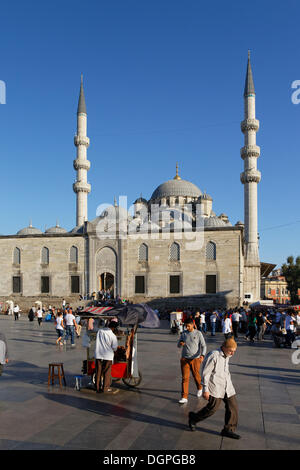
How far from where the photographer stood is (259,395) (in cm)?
745

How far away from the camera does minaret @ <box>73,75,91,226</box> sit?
4425cm

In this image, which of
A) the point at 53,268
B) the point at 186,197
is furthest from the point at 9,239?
the point at 186,197

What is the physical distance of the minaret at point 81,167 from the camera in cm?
4425

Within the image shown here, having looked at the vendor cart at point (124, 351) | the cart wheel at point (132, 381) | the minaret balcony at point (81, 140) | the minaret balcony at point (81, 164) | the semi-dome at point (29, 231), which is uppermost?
the minaret balcony at point (81, 140)

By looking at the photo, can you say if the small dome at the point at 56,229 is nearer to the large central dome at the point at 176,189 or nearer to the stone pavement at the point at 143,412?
the large central dome at the point at 176,189

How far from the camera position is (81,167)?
146 ft

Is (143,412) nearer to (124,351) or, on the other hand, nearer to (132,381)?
(132,381)

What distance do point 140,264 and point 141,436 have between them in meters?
30.2

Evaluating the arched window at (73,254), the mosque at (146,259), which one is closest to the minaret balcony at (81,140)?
the mosque at (146,259)

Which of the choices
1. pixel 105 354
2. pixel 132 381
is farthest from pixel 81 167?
pixel 105 354

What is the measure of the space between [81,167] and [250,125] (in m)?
18.4

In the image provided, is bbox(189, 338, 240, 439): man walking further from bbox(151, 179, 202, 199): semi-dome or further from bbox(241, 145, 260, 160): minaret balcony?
Answer: bbox(151, 179, 202, 199): semi-dome

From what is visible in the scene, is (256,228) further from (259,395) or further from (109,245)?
(259,395)

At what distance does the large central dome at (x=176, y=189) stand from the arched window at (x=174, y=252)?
18.0m
